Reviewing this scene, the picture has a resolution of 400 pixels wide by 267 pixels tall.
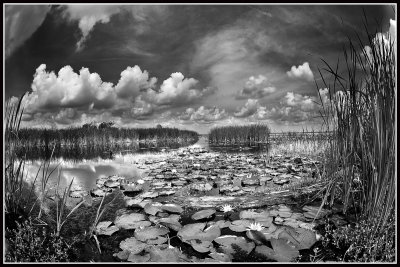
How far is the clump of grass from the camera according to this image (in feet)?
84.5

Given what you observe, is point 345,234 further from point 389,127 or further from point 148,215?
point 148,215

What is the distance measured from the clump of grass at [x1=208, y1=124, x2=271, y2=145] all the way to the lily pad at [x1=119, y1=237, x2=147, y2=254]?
22722mm

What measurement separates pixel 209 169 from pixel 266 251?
20.0ft

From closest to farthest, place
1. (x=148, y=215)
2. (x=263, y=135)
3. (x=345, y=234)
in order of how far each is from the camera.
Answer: (x=345, y=234) → (x=148, y=215) → (x=263, y=135)

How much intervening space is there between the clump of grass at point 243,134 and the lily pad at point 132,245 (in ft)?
74.5

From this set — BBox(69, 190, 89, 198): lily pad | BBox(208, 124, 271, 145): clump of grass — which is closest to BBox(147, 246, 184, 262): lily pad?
BBox(69, 190, 89, 198): lily pad

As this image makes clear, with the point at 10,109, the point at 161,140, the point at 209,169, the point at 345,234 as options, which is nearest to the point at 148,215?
the point at 10,109

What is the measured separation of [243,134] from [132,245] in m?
24.0

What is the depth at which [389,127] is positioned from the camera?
102 inches

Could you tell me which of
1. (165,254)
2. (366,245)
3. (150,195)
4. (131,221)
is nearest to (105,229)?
(131,221)

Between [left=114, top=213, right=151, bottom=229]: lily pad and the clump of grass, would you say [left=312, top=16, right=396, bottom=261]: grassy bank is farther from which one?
the clump of grass

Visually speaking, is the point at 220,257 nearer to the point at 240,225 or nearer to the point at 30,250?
the point at 240,225

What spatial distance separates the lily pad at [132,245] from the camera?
2.83 meters

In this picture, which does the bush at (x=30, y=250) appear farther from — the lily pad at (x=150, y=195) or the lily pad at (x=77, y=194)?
the lily pad at (x=77, y=194)
